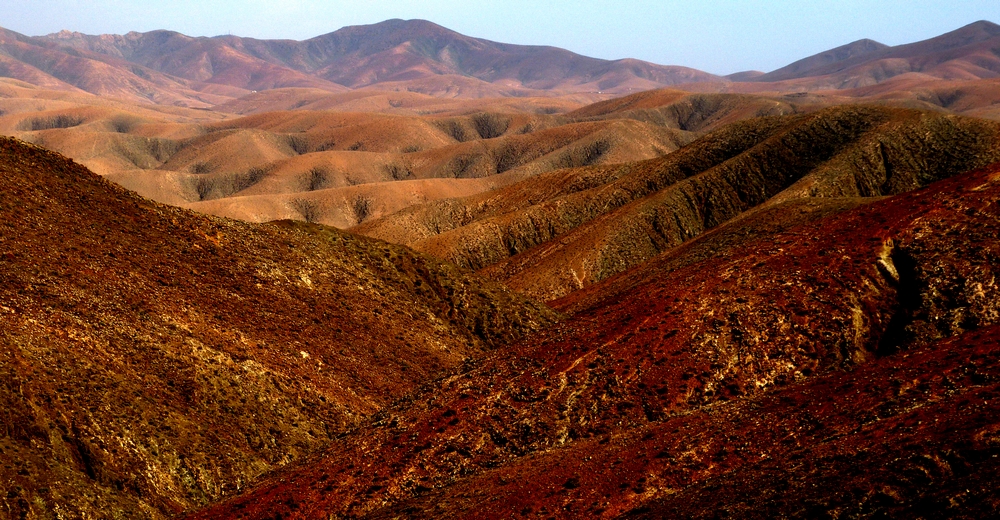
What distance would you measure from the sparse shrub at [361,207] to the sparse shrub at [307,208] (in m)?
7.25

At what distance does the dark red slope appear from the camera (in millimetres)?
26125

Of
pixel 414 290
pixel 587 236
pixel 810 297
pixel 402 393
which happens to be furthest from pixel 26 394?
pixel 587 236

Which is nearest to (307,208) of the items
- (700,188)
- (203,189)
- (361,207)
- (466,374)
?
(361,207)

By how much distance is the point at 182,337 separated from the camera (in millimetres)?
35625

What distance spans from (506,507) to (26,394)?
19.3 meters

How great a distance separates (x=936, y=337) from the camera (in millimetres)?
28375

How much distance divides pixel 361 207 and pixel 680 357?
13285 cm

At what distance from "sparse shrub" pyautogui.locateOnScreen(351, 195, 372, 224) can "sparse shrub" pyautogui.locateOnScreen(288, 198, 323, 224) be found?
23.8ft

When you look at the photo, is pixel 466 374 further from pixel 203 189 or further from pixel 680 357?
pixel 203 189

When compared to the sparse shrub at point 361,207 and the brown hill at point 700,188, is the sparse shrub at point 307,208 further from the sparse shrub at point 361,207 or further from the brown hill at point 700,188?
the brown hill at point 700,188

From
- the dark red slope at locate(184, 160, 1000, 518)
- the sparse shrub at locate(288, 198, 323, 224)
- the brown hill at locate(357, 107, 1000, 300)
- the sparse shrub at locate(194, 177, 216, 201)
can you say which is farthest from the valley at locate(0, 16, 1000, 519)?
the sparse shrub at locate(194, 177, 216, 201)

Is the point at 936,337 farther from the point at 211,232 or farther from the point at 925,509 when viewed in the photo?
the point at 211,232

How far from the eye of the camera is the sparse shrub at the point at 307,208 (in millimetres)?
154750

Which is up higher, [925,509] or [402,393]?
[925,509]
